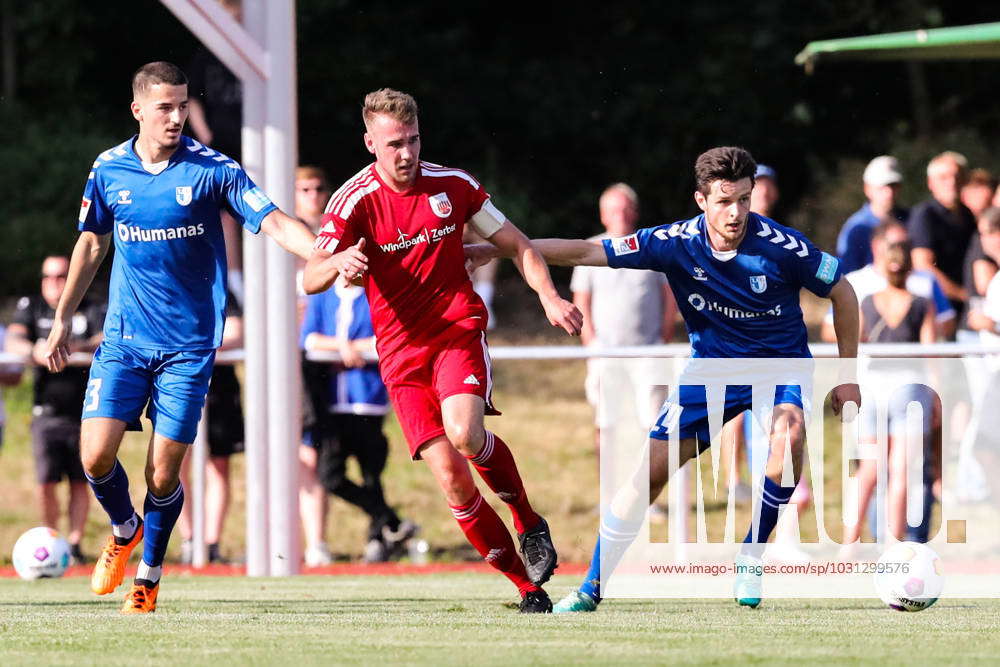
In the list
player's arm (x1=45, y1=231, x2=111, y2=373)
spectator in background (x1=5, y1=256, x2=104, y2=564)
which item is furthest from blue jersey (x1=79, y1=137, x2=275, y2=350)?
spectator in background (x1=5, y1=256, x2=104, y2=564)

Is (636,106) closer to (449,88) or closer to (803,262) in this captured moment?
(449,88)

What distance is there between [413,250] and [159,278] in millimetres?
1118

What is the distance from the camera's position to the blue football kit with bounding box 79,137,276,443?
290 inches

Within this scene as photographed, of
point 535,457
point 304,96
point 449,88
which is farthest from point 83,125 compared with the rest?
point 535,457

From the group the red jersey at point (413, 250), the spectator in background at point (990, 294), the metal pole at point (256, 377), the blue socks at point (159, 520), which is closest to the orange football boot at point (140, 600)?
the blue socks at point (159, 520)

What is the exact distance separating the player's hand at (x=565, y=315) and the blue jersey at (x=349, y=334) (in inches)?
159

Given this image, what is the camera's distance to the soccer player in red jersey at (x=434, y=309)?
23.3ft

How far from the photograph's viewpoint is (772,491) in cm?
769

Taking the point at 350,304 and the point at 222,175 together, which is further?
the point at 350,304

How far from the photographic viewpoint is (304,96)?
20.2m

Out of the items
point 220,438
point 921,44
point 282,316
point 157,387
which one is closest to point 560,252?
point 157,387

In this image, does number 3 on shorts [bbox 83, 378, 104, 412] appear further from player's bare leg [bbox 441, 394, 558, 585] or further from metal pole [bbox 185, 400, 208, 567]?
metal pole [bbox 185, 400, 208, 567]

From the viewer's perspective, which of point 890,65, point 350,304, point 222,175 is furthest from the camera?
point 890,65

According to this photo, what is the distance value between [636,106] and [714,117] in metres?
0.98
